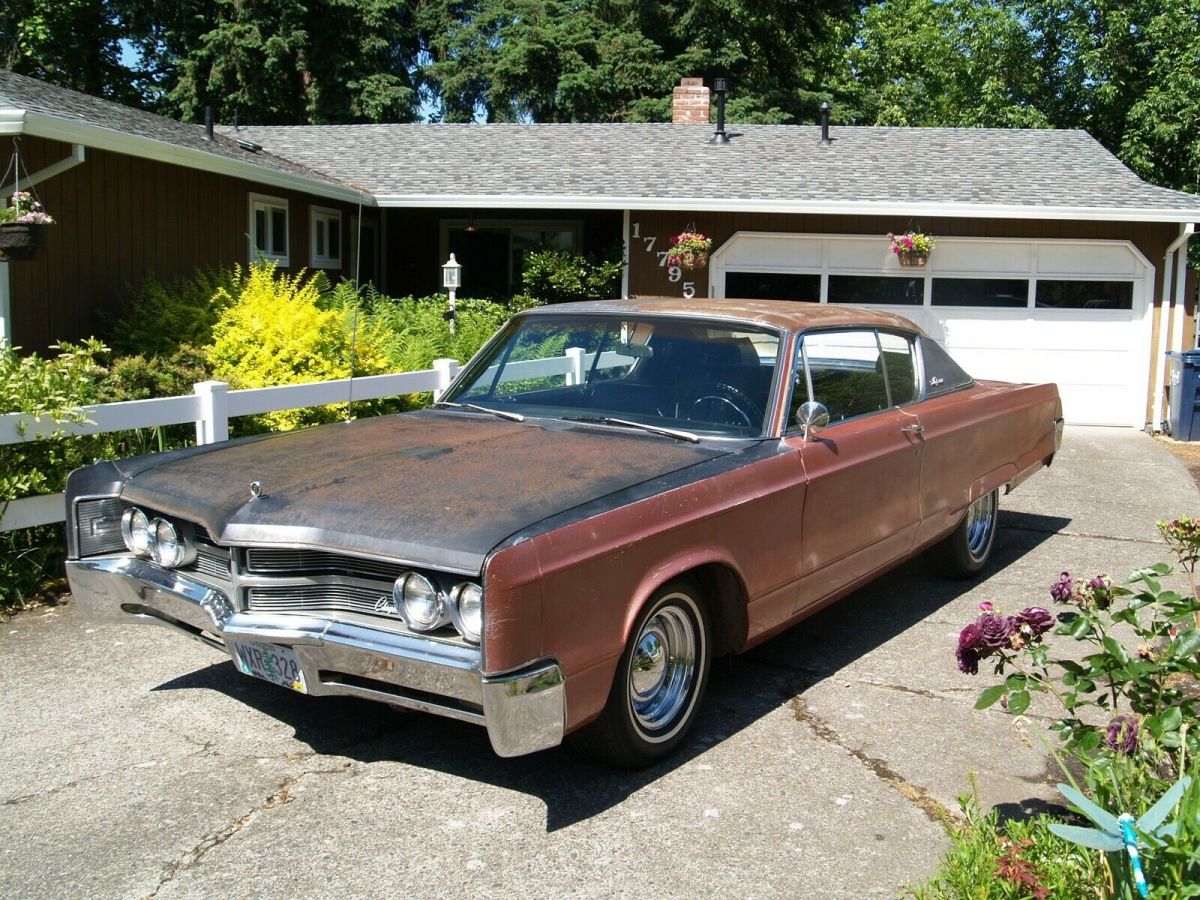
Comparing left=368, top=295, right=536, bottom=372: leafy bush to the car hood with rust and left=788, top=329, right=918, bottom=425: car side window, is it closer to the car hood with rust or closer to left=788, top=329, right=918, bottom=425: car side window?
left=788, top=329, right=918, bottom=425: car side window

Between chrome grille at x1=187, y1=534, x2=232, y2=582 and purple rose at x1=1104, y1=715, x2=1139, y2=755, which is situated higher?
chrome grille at x1=187, y1=534, x2=232, y2=582

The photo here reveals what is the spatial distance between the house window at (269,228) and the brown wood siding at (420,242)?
354 cm

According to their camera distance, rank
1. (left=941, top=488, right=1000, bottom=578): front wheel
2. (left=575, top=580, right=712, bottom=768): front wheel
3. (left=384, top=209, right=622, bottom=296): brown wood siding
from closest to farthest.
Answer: (left=575, top=580, right=712, bottom=768): front wheel
(left=941, top=488, right=1000, bottom=578): front wheel
(left=384, top=209, right=622, bottom=296): brown wood siding

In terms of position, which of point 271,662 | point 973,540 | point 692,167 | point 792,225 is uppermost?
point 692,167

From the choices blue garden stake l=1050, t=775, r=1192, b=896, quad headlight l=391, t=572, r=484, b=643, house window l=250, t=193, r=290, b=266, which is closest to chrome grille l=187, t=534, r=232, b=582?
quad headlight l=391, t=572, r=484, b=643

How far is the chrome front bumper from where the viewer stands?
3475mm

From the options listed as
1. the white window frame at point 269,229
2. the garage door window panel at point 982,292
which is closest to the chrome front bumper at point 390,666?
the white window frame at point 269,229

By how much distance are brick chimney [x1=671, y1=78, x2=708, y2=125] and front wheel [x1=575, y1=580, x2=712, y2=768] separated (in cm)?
1785

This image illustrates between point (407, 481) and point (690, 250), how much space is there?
38.0 ft

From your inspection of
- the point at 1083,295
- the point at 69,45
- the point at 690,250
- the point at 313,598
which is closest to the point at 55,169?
the point at 313,598

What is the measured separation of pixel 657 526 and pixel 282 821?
5.06ft

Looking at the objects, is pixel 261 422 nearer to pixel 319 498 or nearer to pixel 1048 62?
pixel 319 498

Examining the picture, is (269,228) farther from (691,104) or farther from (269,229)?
(691,104)

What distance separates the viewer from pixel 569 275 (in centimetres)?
1587
